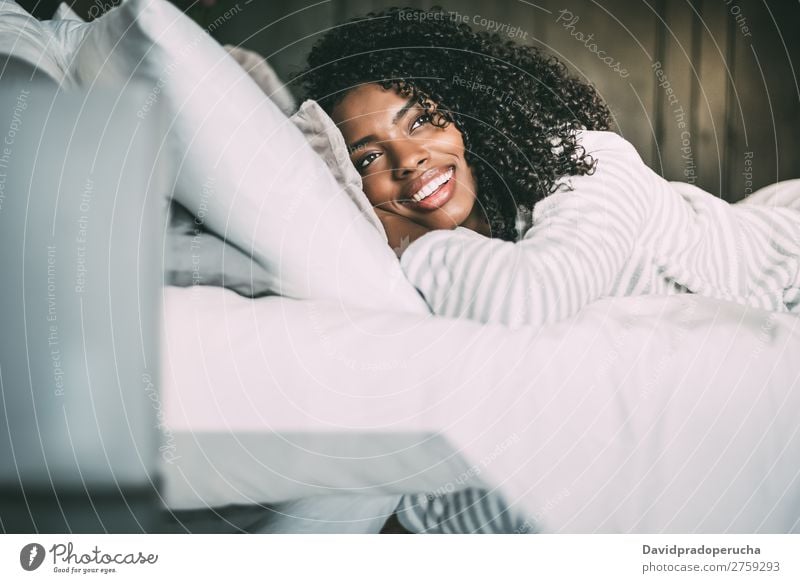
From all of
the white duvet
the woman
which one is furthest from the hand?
the white duvet

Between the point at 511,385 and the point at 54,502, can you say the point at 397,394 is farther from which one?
the point at 54,502

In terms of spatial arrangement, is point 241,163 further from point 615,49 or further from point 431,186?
point 615,49

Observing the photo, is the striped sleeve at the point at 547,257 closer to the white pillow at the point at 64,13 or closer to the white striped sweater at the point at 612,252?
the white striped sweater at the point at 612,252

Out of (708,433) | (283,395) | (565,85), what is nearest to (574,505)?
(708,433)

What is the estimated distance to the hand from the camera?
65 cm

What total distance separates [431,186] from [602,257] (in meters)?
0.17

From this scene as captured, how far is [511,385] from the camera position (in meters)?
0.52

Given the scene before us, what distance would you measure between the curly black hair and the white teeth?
30mm

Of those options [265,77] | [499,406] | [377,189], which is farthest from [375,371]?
[265,77]

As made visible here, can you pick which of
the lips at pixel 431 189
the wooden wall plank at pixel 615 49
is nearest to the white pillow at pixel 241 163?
the lips at pixel 431 189

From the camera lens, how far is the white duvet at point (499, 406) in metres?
0.52

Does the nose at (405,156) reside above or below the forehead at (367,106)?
below

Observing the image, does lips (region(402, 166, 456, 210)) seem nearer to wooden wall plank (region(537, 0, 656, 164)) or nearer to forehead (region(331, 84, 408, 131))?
forehead (region(331, 84, 408, 131))
